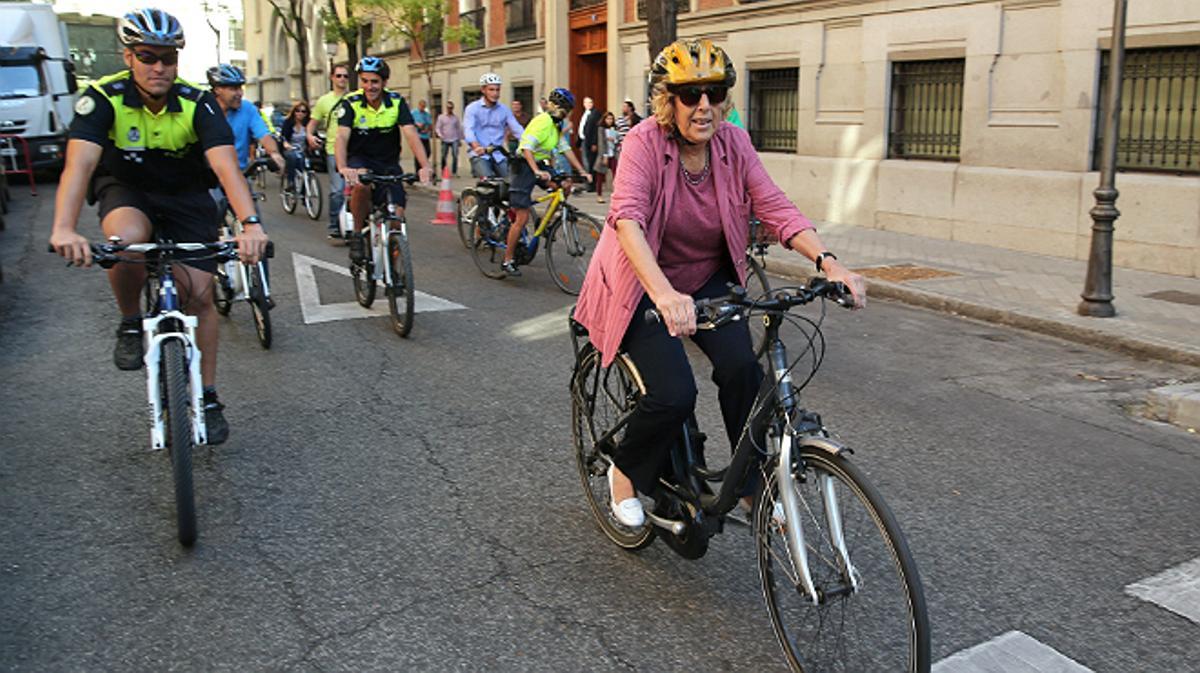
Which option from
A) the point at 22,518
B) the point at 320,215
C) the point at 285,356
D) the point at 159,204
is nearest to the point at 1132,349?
the point at 285,356

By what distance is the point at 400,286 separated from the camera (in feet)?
26.7

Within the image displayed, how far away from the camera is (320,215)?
16719 millimetres

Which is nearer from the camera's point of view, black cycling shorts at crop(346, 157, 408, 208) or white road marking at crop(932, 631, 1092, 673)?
white road marking at crop(932, 631, 1092, 673)

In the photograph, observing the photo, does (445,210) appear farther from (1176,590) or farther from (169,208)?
(1176,590)

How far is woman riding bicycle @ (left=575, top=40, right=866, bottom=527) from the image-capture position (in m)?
3.46

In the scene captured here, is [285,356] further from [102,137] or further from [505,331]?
[102,137]

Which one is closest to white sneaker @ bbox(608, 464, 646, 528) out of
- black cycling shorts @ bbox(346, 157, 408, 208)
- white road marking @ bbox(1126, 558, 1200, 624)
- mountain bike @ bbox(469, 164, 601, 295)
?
white road marking @ bbox(1126, 558, 1200, 624)

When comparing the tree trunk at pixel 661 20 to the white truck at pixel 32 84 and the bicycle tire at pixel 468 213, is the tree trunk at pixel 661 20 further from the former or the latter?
the white truck at pixel 32 84

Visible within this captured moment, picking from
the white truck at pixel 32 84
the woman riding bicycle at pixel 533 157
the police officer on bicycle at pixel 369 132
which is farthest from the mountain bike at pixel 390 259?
the white truck at pixel 32 84

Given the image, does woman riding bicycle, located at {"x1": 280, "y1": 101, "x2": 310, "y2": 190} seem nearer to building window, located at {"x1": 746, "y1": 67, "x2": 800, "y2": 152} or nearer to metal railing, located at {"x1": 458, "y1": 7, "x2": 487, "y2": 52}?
building window, located at {"x1": 746, "y1": 67, "x2": 800, "y2": 152}

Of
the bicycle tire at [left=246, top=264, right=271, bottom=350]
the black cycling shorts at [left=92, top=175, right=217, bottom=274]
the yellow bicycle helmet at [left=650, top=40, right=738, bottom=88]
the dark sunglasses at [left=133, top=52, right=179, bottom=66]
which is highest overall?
the dark sunglasses at [left=133, top=52, right=179, bottom=66]

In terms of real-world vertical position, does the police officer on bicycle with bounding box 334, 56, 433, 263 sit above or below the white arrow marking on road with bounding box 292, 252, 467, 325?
above

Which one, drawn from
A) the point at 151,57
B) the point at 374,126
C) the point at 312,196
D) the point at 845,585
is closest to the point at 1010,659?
the point at 845,585

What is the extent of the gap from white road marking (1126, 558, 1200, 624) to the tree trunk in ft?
38.8
